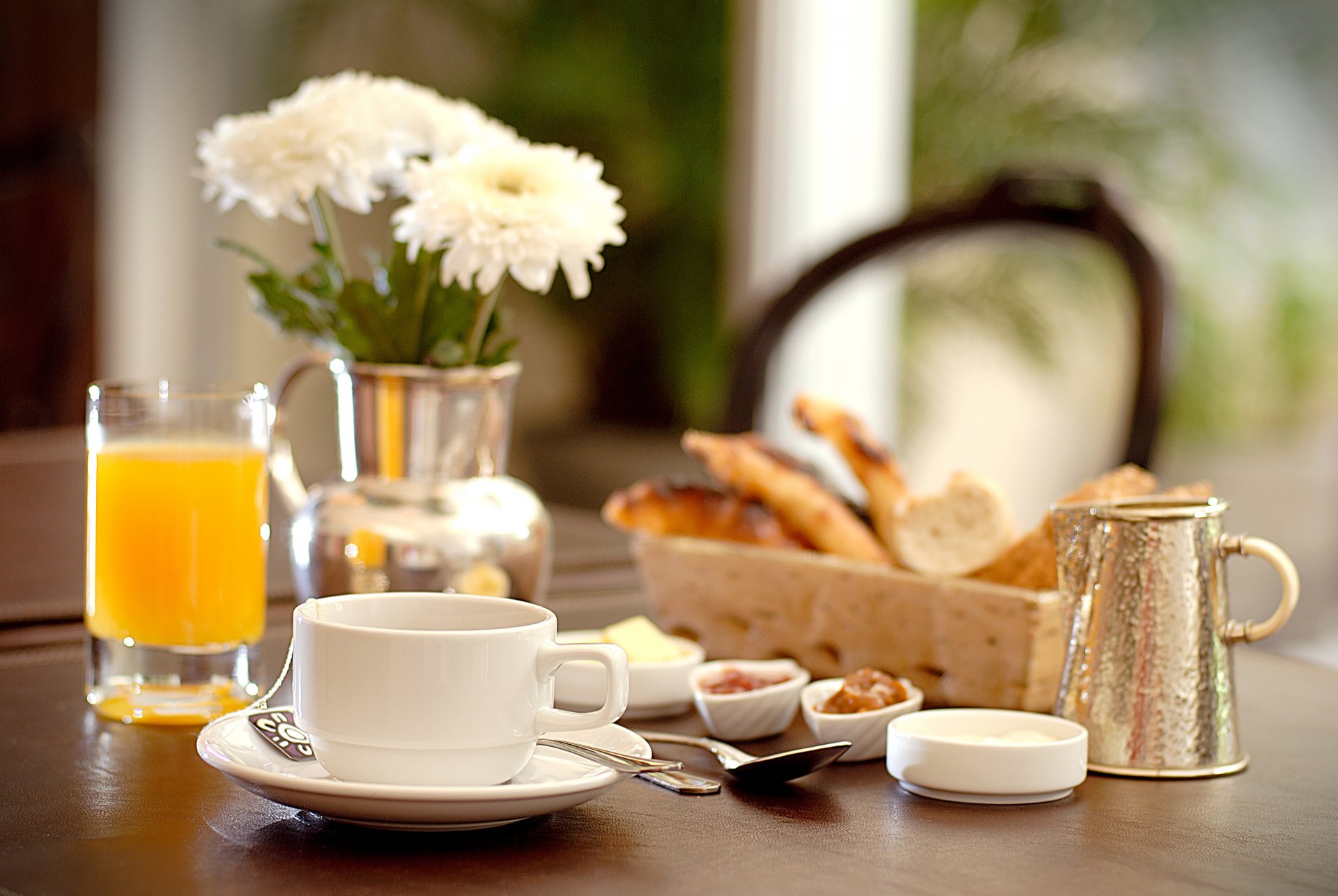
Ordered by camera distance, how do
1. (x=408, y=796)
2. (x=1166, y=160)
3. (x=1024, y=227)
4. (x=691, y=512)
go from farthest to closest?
1. (x=1166, y=160)
2. (x=1024, y=227)
3. (x=691, y=512)
4. (x=408, y=796)

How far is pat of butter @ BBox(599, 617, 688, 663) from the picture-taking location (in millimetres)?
851

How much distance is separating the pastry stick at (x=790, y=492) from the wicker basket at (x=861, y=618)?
0.03 m

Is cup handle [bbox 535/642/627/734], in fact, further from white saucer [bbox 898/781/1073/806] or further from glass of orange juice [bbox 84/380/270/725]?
glass of orange juice [bbox 84/380/270/725]

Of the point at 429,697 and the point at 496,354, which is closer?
the point at 429,697

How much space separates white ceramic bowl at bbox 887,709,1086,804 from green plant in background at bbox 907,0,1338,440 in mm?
2912

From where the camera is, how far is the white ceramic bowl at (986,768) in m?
0.67

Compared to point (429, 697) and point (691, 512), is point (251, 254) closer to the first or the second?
point (691, 512)

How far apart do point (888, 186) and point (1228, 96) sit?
884 mm

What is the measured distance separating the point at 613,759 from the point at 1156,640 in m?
0.28

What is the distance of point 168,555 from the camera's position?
2.67ft

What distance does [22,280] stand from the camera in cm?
452

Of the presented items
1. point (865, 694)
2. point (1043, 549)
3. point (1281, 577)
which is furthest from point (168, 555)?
point (1281, 577)

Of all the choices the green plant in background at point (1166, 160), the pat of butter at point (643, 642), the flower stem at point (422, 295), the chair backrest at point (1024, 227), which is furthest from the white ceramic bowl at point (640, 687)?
the green plant in background at point (1166, 160)

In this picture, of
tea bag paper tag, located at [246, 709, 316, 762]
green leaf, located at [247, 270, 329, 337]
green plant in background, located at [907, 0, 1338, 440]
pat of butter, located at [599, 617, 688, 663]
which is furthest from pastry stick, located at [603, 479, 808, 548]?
green plant in background, located at [907, 0, 1338, 440]
